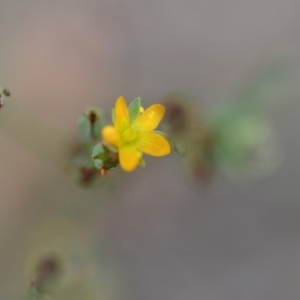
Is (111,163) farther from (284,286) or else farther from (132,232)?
(284,286)

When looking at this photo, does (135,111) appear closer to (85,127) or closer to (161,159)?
(85,127)

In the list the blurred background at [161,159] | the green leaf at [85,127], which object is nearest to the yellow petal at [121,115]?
the green leaf at [85,127]

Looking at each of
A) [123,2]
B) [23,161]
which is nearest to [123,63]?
[123,2]

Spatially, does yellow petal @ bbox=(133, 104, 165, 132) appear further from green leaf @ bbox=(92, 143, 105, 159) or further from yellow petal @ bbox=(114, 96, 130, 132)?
green leaf @ bbox=(92, 143, 105, 159)

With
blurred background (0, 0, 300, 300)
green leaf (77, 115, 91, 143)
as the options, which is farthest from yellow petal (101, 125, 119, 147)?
blurred background (0, 0, 300, 300)

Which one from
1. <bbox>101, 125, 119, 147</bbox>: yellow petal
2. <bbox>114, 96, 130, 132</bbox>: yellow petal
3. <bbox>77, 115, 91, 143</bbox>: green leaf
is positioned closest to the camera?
<bbox>101, 125, 119, 147</bbox>: yellow petal

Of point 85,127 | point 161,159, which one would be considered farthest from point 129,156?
point 161,159
